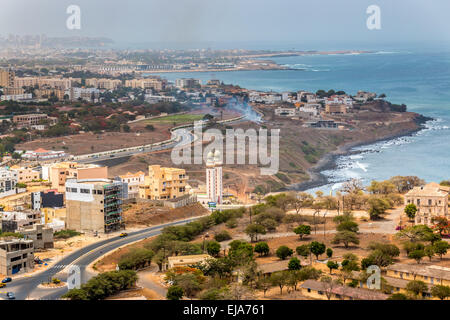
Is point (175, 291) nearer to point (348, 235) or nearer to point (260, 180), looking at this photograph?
point (348, 235)

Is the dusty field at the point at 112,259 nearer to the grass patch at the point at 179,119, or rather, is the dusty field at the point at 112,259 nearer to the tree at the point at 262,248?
the tree at the point at 262,248

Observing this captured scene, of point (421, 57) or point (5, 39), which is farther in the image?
point (421, 57)

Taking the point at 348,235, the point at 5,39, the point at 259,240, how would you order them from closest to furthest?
the point at 348,235, the point at 259,240, the point at 5,39

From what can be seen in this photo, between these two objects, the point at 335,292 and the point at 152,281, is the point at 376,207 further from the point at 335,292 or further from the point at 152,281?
the point at 335,292

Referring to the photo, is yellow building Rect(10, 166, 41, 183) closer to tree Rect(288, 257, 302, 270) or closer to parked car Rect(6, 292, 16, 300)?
parked car Rect(6, 292, 16, 300)

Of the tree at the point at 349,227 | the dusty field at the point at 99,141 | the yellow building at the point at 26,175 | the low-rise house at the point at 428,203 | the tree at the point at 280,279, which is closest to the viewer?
the tree at the point at 280,279

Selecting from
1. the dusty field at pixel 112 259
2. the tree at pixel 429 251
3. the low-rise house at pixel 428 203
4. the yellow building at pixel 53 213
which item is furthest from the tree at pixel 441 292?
the yellow building at pixel 53 213
